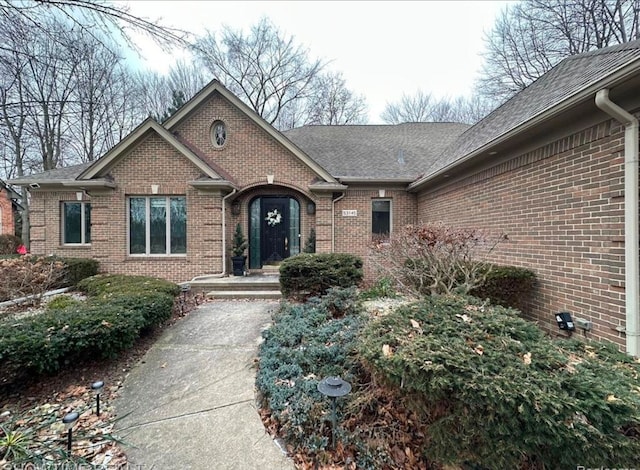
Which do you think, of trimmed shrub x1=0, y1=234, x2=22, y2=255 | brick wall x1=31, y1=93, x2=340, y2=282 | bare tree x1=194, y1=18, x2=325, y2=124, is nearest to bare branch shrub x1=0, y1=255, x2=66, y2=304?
brick wall x1=31, y1=93, x2=340, y2=282

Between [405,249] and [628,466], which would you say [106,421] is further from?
[405,249]

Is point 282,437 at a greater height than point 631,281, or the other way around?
point 631,281

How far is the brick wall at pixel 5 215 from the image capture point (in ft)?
58.7

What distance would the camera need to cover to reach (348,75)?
20547 millimetres

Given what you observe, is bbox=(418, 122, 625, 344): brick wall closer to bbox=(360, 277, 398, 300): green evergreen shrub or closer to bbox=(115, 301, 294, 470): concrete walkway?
bbox=(360, 277, 398, 300): green evergreen shrub

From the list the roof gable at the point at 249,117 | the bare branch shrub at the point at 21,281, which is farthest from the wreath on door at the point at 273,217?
the bare branch shrub at the point at 21,281

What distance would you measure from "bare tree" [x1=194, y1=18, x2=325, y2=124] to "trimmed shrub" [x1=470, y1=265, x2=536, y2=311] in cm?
1914

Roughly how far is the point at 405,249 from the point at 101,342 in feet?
15.6

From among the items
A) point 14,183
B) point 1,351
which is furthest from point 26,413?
point 14,183

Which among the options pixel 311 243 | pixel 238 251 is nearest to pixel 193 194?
pixel 238 251

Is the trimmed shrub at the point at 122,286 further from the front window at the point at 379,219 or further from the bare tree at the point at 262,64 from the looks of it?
the bare tree at the point at 262,64

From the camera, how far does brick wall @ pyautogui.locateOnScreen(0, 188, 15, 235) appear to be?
704 inches

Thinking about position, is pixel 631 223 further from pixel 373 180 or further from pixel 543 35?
pixel 543 35

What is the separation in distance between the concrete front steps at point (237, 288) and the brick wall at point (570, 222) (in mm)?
5302
